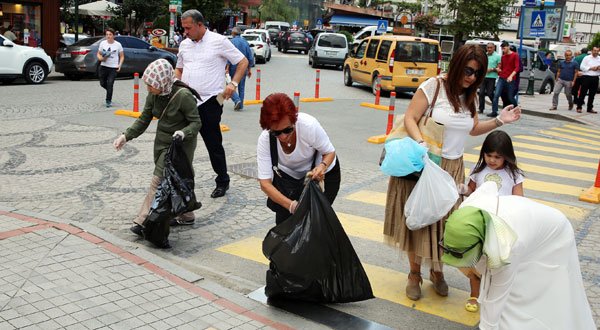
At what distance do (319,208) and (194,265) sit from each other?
1.63 metres

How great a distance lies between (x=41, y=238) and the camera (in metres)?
4.90

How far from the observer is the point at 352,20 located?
243ft

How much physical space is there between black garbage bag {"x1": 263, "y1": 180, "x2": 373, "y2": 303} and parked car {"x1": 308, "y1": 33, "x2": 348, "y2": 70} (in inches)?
985

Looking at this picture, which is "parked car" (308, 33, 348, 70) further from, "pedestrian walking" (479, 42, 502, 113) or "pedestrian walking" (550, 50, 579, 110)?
"pedestrian walking" (479, 42, 502, 113)

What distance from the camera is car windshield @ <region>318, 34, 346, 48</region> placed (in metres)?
28.6

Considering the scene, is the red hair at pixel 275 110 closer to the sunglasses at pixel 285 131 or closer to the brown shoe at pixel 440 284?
the sunglasses at pixel 285 131

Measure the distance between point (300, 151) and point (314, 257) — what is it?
739 mm

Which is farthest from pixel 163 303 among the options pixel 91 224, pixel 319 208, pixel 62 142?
pixel 62 142

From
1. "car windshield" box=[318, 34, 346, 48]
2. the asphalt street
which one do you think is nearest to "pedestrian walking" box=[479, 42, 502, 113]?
the asphalt street

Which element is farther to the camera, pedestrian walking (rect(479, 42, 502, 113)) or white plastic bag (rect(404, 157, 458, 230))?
pedestrian walking (rect(479, 42, 502, 113))

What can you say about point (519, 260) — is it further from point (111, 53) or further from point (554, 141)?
point (111, 53)

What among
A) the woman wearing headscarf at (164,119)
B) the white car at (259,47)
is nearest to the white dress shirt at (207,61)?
the woman wearing headscarf at (164,119)

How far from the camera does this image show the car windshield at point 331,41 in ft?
94.0

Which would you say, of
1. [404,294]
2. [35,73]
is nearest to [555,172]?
[404,294]
